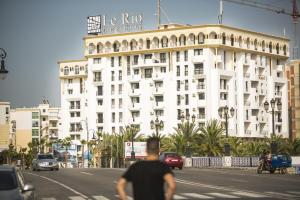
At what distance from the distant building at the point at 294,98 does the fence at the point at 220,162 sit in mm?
77225

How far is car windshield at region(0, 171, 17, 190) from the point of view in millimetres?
15016

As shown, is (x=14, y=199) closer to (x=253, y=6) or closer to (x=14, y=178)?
(x=14, y=178)

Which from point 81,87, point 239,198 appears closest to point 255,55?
point 81,87

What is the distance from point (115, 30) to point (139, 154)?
47407mm

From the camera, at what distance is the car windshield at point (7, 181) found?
591 inches

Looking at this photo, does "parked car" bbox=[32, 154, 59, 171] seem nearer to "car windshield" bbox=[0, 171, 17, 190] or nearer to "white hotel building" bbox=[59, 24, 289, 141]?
"car windshield" bbox=[0, 171, 17, 190]

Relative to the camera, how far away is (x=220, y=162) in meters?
70.6

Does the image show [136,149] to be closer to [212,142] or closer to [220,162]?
[212,142]

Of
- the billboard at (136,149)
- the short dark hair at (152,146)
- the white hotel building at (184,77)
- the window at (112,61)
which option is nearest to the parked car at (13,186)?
the short dark hair at (152,146)

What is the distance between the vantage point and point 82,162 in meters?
151

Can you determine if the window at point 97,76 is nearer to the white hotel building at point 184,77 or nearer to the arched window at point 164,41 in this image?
the white hotel building at point 184,77

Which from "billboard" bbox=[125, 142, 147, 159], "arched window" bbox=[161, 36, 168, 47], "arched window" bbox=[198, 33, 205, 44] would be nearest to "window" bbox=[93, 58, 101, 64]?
"arched window" bbox=[161, 36, 168, 47]

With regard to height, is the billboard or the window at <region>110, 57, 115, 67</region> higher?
the window at <region>110, 57, 115, 67</region>

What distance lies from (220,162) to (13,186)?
185 ft
